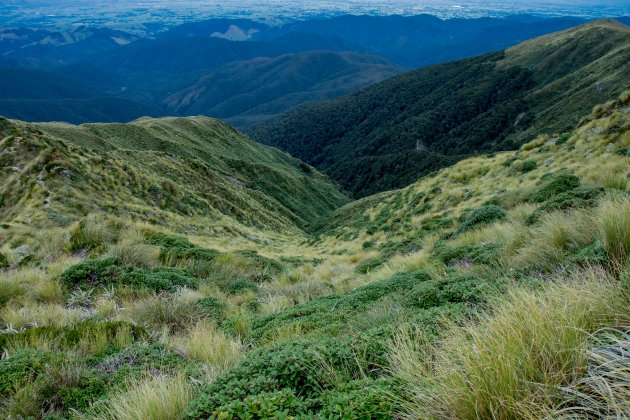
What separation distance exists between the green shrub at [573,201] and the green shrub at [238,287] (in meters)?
6.29

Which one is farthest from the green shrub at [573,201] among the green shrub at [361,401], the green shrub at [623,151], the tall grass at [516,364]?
the green shrub at [361,401]

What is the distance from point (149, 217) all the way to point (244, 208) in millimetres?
17679

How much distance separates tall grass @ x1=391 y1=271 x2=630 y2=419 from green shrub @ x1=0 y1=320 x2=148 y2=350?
3.71 m

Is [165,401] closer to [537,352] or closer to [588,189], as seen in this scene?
[537,352]

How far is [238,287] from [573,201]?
7288mm

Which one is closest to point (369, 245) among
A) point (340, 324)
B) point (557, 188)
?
point (557, 188)

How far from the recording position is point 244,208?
3519 cm

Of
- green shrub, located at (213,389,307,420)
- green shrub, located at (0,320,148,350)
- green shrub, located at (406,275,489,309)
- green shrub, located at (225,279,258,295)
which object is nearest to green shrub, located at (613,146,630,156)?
green shrub, located at (406,275,489,309)

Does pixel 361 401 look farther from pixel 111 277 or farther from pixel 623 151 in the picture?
pixel 623 151

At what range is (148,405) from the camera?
2.50 m

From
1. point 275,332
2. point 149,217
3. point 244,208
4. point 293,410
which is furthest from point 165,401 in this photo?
point 244,208

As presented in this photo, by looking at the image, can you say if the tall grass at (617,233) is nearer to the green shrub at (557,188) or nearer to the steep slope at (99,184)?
the green shrub at (557,188)

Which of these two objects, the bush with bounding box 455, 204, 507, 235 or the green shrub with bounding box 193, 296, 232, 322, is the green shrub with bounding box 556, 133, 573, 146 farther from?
the green shrub with bounding box 193, 296, 232, 322

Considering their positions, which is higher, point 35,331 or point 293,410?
point 293,410
